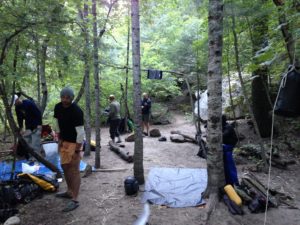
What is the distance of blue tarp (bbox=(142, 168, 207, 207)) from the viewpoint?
473cm

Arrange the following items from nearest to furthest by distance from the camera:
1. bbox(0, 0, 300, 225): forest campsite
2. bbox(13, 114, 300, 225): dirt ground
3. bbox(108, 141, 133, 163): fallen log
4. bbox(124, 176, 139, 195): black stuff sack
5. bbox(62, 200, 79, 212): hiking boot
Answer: bbox(13, 114, 300, 225): dirt ground, bbox(0, 0, 300, 225): forest campsite, bbox(62, 200, 79, 212): hiking boot, bbox(124, 176, 139, 195): black stuff sack, bbox(108, 141, 133, 163): fallen log

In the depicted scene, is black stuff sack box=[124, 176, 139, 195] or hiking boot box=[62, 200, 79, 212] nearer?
hiking boot box=[62, 200, 79, 212]

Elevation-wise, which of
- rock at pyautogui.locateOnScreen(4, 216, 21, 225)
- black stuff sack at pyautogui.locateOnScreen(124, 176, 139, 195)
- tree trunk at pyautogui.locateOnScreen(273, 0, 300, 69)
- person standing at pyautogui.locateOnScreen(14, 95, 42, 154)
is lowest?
rock at pyautogui.locateOnScreen(4, 216, 21, 225)

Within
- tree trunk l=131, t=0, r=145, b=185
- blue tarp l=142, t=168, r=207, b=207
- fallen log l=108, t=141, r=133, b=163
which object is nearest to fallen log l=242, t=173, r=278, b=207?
blue tarp l=142, t=168, r=207, b=207

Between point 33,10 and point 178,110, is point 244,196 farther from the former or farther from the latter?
point 178,110

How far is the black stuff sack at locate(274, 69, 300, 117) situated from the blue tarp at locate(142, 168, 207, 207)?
240 cm

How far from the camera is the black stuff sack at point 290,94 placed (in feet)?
9.10

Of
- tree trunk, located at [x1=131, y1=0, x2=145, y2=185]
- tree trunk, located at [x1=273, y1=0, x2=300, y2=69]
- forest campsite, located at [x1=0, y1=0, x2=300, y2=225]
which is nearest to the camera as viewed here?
tree trunk, located at [x1=273, y1=0, x2=300, y2=69]

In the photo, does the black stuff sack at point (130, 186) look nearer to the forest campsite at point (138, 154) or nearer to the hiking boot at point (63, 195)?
the forest campsite at point (138, 154)

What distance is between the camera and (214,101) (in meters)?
4.50

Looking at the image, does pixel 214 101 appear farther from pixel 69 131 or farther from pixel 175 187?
pixel 69 131

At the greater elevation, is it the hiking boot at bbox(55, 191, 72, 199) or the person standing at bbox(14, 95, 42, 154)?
the person standing at bbox(14, 95, 42, 154)

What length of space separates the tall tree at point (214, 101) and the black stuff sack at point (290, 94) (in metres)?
1.64

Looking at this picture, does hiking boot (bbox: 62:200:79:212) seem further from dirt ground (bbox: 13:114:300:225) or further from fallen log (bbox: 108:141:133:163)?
fallen log (bbox: 108:141:133:163)
